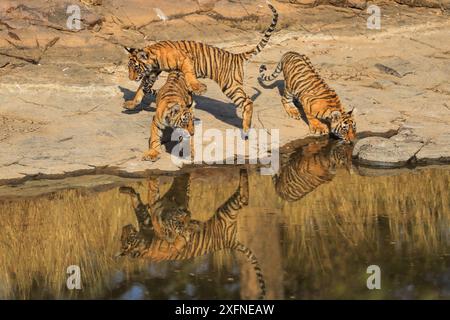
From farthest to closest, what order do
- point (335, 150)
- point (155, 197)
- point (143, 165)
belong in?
point (335, 150) → point (143, 165) → point (155, 197)

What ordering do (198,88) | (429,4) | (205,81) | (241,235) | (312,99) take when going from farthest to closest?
(429,4) → (205,81) → (312,99) → (198,88) → (241,235)

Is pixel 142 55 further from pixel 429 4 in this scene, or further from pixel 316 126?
pixel 429 4

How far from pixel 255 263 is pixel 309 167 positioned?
2.83m

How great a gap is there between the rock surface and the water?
649 millimetres

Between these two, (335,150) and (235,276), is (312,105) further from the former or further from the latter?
(235,276)

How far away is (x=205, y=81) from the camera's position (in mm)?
12688

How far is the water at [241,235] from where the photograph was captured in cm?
725

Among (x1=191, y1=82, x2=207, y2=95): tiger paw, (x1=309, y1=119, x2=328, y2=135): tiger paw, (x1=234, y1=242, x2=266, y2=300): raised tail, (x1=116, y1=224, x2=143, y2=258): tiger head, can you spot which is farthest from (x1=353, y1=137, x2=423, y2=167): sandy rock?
(x1=116, y1=224, x2=143, y2=258): tiger head

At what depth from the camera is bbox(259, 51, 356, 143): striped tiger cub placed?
36.3 feet

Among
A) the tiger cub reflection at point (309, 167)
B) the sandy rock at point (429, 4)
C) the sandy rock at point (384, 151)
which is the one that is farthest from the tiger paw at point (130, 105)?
the sandy rock at point (429, 4)

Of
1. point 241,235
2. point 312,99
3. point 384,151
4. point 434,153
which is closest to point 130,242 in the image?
point 241,235

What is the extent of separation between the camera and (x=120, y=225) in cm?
859
